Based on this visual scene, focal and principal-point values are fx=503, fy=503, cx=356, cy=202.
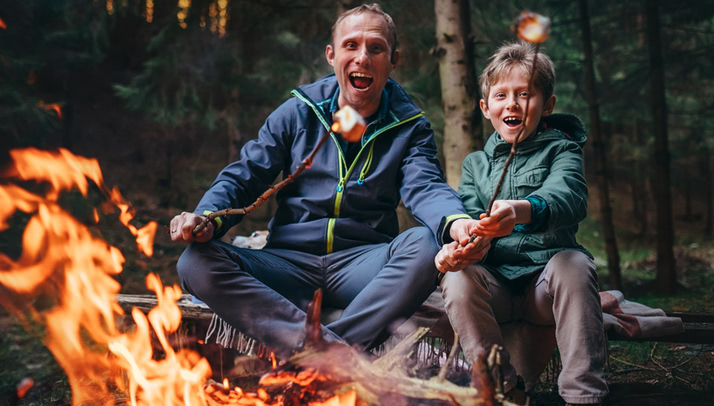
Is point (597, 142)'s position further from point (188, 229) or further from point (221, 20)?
point (188, 229)

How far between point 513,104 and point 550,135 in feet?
0.81

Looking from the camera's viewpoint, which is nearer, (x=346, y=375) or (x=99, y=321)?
(x=346, y=375)

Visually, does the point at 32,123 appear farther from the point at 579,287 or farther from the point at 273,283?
the point at 579,287

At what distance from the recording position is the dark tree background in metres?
6.46

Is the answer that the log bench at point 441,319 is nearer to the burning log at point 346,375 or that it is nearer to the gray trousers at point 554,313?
the gray trousers at point 554,313

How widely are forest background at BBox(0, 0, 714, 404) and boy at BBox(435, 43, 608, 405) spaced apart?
4.98 feet

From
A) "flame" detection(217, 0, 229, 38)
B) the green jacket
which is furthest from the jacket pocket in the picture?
"flame" detection(217, 0, 229, 38)

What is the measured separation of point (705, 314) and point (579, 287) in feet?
4.38

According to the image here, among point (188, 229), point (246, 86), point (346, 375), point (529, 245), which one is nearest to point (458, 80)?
point (529, 245)

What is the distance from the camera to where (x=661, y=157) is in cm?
704

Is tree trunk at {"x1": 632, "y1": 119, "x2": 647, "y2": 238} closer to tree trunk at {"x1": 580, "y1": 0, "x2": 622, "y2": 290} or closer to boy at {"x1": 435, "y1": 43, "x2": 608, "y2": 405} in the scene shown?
tree trunk at {"x1": 580, "y1": 0, "x2": 622, "y2": 290}

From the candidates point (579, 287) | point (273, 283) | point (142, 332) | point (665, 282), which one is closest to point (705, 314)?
point (579, 287)

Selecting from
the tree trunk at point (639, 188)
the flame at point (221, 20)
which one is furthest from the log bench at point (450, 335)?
the tree trunk at point (639, 188)

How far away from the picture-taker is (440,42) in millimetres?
4113
